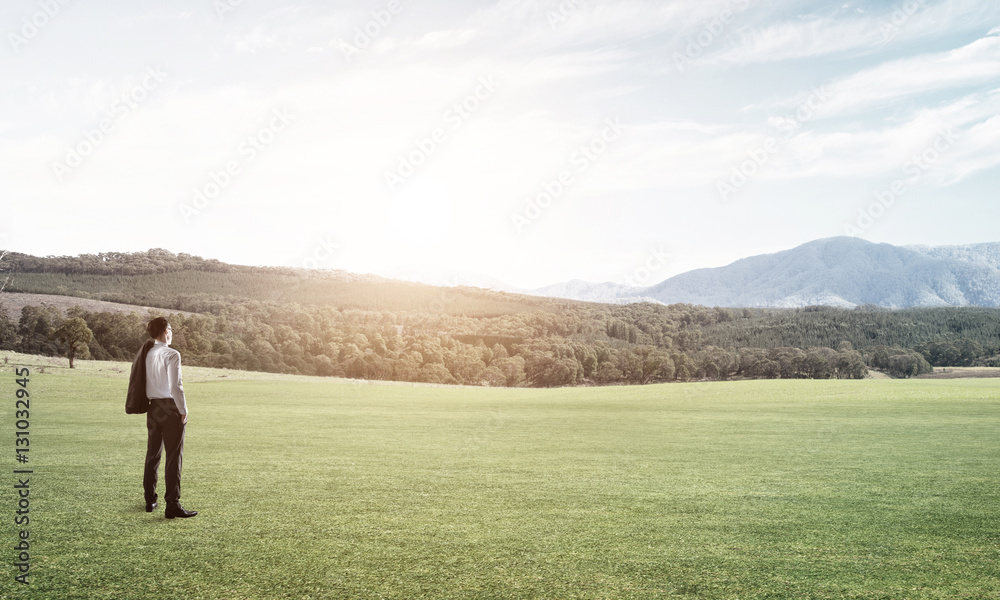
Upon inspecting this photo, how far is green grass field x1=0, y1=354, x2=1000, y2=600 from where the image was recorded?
22.2 ft

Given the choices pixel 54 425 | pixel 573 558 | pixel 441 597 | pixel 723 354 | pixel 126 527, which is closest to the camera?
pixel 441 597

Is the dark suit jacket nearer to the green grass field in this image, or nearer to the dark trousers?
the dark trousers

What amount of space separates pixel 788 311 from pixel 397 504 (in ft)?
636

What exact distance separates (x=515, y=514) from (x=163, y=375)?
579 centimetres

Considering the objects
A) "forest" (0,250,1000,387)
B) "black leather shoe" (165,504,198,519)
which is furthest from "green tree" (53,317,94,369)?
"black leather shoe" (165,504,198,519)

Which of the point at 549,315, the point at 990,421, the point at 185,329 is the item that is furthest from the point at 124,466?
the point at 549,315

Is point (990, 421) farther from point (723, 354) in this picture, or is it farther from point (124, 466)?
point (723, 354)

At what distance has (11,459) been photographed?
1413cm

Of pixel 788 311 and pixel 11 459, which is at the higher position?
pixel 788 311

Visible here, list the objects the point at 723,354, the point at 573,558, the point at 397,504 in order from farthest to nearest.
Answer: the point at 723,354 → the point at 397,504 → the point at 573,558

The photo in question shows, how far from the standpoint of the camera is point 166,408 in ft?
29.8

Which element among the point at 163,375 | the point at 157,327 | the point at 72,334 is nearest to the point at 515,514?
the point at 163,375

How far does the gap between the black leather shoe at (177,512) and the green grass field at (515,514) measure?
0.18 meters

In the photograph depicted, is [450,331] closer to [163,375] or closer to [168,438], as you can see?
[168,438]
